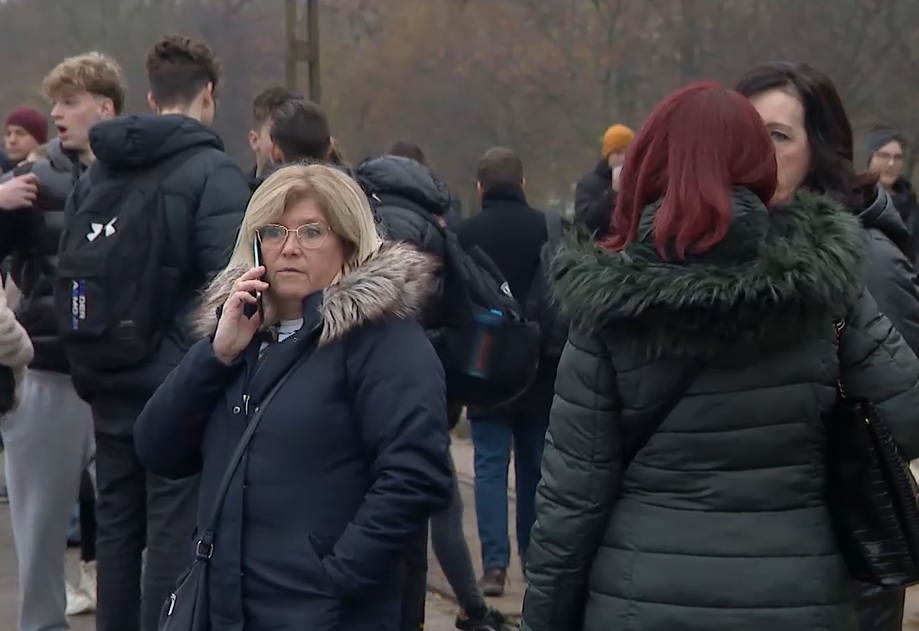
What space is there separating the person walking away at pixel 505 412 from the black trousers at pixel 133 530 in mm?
2056

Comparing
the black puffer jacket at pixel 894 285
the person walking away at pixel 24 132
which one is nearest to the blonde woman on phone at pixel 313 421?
the black puffer jacket at pixel 894 285

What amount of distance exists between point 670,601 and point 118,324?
238 centimetres

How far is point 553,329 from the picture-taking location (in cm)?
695

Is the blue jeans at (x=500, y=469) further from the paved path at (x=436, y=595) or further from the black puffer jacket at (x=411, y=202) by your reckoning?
the black puffer jacket at (x=411, y=202)

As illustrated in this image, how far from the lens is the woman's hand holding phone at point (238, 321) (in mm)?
3373

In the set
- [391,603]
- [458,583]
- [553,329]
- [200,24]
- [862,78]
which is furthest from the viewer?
[200,24]

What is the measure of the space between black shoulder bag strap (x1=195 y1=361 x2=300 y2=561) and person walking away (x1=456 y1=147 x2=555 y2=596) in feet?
11.6

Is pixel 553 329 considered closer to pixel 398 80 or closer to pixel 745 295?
pixel 745 295

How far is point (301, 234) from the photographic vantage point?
11.4ft

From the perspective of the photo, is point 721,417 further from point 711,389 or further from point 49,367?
point 49,367

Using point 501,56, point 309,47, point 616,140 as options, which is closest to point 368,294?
point 616,140

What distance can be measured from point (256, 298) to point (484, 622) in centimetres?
306

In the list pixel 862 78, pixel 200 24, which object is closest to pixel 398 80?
pixel 200 24

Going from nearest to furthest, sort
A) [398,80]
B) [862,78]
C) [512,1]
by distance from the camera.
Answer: [862,78] → [512,1] → [398,80]
